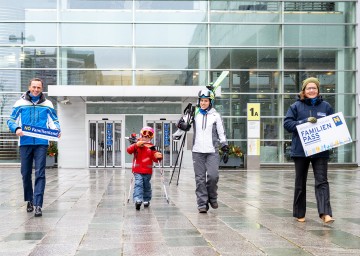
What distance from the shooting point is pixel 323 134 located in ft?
24.1

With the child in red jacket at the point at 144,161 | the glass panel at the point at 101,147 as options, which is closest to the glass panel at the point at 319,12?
the glass panel at the point at 101,147

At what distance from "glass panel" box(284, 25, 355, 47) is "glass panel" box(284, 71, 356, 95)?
53.8 inches

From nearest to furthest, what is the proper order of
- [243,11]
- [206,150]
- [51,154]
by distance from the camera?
1. [206,150]
2. [51,154]
3. [243,11]

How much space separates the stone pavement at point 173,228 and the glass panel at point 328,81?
15290 millimetres

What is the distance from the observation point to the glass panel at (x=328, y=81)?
83.7 ft

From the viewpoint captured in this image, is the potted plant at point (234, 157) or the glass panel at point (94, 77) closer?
the potted plant at point (234, 157)

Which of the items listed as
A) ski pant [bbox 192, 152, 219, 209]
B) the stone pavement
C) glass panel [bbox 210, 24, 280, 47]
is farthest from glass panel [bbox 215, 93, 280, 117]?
ski pant [bbox 192, 152, 219, 209]

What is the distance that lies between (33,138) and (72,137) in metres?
16.9

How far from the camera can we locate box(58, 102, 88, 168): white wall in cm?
2469

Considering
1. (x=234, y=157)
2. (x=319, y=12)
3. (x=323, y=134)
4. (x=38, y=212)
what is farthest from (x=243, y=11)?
(x=38, y=212)

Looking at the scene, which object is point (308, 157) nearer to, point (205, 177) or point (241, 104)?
point (205, 177)

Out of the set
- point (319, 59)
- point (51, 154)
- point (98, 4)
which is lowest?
point (51, 154)

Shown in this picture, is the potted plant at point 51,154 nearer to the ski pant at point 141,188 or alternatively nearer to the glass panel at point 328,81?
the glass panel at point 328,81

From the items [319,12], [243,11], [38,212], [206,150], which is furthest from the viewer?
[319,12]
